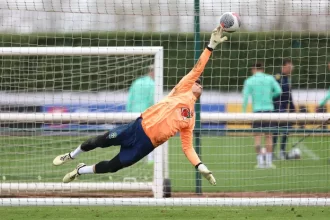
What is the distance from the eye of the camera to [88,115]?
10.7 metres

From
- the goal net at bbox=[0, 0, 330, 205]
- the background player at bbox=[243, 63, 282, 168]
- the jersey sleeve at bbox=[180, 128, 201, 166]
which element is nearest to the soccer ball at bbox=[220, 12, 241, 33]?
the goal net at bbox=[0, 0, 330, 205]

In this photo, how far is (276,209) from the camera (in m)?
10.2

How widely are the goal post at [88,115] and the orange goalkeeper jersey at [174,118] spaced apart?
1318 millimetres

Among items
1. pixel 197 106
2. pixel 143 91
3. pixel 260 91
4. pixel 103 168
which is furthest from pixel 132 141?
pixel 260 91

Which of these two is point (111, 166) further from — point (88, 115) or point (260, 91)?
point (260, 91)

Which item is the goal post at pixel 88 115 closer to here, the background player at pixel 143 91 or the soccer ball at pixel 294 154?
the background player at pixel 143 91

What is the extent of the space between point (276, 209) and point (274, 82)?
459cm

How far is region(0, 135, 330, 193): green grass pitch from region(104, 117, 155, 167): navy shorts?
230 centimetres

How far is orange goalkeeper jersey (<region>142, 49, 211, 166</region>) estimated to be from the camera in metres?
9.26

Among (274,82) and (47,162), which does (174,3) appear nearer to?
(47,162)

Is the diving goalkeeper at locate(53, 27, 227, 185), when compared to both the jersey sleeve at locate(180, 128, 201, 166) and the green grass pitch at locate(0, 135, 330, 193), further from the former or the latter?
the green grass pitch at locate(0, 135, 330, 193)

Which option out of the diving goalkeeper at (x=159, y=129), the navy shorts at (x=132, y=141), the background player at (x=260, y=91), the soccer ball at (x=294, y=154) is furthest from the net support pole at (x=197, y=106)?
the soccer ball at (x=294, y=154)

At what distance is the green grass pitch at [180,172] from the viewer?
1145 centimetres

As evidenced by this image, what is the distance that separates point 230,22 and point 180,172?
477cm
